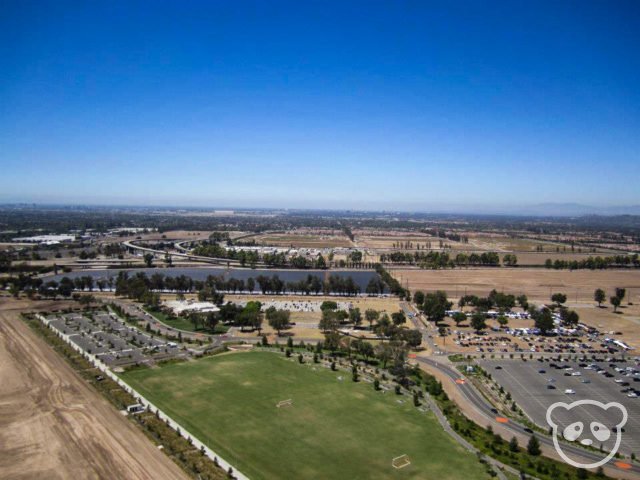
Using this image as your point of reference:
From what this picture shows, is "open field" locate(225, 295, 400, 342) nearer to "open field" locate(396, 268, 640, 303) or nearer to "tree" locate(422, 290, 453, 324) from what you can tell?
"tree" locate(422, 290, 453, 324)

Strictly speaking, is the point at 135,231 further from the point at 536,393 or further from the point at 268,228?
the point at 536,393

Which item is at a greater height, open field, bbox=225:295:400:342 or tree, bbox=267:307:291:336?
tree, bbox=267:307:291:336

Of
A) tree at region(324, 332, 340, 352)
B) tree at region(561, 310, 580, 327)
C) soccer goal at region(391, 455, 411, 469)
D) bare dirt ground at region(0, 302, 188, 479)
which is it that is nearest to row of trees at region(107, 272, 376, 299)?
tree at region(324, 332, 340, 352)

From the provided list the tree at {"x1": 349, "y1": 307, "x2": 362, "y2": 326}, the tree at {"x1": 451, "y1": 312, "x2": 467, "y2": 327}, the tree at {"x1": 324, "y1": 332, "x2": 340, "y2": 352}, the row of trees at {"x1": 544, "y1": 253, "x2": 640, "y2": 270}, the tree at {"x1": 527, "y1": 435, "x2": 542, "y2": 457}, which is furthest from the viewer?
the row of trees at {"x1": 544, "y1": 253, "x2": 640, "y2": 270}

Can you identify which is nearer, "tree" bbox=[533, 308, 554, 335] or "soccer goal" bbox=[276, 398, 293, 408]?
"soccer goal" bbox=[276, 398, 293, 408]

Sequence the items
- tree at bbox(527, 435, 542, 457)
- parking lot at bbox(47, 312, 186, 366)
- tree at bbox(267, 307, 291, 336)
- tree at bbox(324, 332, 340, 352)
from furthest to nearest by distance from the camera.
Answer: tree at bbox(267, 307, 291, 336), tree at bbox(324, 332, 340, 352), parking lot at bbox(47, 312, 186, 366), tree at bbox(527, 435, 542, 457)

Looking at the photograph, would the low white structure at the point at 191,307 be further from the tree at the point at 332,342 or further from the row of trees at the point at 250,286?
the tree at the point at 332,342
